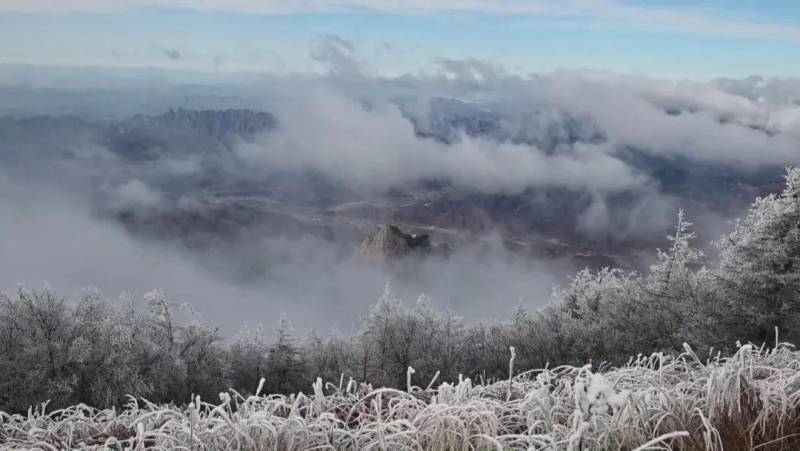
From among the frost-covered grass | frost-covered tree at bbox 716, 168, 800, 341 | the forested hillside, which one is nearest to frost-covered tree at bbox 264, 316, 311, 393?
the forested hillside

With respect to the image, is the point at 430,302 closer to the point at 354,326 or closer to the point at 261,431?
the point at 354,326

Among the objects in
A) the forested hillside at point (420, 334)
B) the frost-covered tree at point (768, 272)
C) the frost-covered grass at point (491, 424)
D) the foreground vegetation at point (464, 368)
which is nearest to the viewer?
the frost-covered grass at point (491, 424)

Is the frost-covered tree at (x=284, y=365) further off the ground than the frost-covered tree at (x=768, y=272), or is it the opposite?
the frost-covered tree at (x=768, y=272)

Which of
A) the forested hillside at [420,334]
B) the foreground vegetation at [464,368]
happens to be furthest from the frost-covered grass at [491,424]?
the forested hillside at [420,334]

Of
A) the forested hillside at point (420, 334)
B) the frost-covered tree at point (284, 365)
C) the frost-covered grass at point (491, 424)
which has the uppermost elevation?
the frost-covered grass at point (491, 424)

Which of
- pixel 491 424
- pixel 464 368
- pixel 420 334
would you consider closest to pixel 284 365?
pixel 420 334

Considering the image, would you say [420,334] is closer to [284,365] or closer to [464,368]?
[464,368]

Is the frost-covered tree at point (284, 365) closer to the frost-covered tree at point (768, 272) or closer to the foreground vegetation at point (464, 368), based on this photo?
the foreground vegetation at point (464, 368)

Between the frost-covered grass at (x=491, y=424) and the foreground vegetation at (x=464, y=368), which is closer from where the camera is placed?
the frost-covered grass at (x=491, y=424)

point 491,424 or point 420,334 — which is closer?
point 491,424

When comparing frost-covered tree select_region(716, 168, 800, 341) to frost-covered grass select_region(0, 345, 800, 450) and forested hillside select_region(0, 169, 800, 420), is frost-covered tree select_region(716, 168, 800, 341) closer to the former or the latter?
forested hillside select_region(0, 169, 800, 420)

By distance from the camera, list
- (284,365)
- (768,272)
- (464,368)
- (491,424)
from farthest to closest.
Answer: (284,365) < (464,368) < (768,272) < (491,424)
